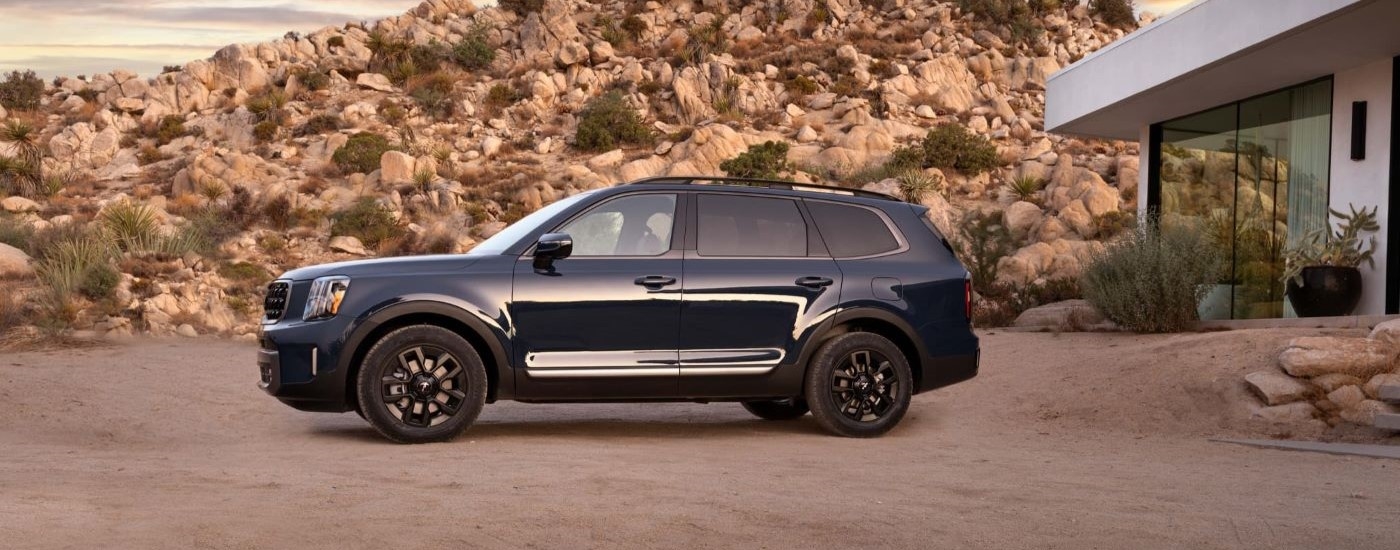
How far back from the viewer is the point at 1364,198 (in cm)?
1602

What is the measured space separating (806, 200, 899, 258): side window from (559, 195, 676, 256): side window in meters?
1.08

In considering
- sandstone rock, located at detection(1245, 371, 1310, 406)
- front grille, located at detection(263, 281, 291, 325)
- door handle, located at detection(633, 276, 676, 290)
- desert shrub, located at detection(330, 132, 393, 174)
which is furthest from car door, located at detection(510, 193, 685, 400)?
desert shrub, located at detection(330, 132, 393, 174)

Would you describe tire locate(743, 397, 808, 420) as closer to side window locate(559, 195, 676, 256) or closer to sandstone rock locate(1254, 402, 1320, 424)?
side window locate(559, 195, 676, 256)

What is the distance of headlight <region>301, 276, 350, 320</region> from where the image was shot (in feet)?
30.1

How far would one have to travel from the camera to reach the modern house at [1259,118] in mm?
15219

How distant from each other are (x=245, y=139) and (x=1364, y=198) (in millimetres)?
36798

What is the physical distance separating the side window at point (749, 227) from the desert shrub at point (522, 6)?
48191mm

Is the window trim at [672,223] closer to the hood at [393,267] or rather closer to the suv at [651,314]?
the suv at [651,314]

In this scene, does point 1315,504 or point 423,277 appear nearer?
point 1315,504

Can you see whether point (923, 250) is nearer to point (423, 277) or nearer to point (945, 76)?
point (423, 277)

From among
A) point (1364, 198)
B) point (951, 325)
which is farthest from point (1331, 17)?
point (951, 325)

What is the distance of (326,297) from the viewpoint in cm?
920

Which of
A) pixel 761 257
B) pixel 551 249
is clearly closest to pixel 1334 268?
pixel 761 257

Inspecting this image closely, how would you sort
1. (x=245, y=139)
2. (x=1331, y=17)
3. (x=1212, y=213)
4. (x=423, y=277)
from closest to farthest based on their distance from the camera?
(x=423, y=277) → (x=1331, y=17) → (x=1212, y=213) → (x=245, y=139)
